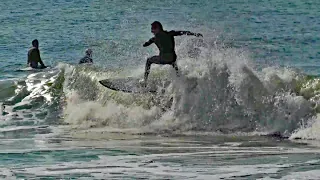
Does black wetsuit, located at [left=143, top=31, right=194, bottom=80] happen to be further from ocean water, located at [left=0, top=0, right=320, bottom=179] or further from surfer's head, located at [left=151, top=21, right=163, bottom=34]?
ocean water, located at [left=0, top=0, right=320, bottom=179]

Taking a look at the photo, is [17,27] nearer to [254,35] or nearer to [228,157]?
[254,35]

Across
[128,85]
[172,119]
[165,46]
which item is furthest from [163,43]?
[128,85]

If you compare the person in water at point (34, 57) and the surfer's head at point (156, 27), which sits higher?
the surfer's head at point (156, 27)

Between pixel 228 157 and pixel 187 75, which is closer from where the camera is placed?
pixel 228 157

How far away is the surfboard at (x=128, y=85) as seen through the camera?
17312mm

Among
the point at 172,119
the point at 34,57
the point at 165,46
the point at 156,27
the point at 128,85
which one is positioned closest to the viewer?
the point at 172,119

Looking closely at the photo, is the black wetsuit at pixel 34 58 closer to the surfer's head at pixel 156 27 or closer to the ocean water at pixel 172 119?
the ocean water at pixel 172 119

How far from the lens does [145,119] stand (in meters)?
16.6

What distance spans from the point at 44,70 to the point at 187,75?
8863mm

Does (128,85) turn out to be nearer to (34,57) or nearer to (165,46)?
(165,46)

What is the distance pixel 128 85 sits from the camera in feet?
58.7

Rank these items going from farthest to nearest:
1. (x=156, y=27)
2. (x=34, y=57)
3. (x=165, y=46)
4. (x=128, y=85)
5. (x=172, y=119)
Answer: (x=34, y=57), (x=128, y=85), (x=165, y=46), (x=156, y=27), (x=172, y=119)

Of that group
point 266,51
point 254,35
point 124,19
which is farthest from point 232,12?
point 266,51

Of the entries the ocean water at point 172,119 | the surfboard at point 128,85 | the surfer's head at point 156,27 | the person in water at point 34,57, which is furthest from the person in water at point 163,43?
the person in water at point 34,57
